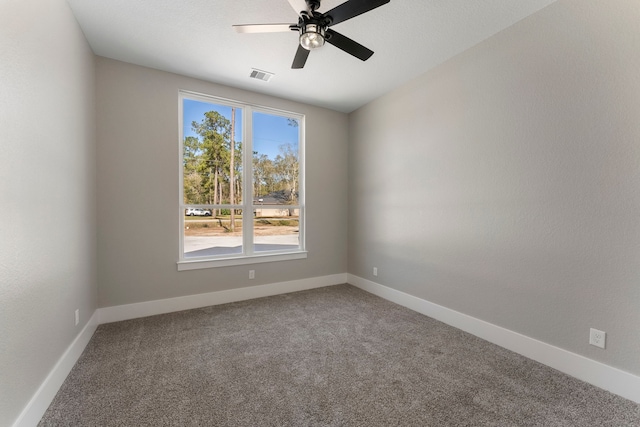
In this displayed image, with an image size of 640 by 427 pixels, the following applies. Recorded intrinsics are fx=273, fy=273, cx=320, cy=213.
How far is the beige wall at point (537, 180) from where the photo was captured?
1.84 metres

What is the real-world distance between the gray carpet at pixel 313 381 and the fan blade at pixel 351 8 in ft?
8.09

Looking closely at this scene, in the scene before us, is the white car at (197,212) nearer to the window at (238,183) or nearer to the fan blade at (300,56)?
the window at (238,183)

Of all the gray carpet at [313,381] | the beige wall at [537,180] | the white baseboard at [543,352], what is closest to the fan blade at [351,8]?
the beige wall at [537,180]

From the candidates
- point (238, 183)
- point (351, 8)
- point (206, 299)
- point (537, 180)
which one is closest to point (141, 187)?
point (238, 183)

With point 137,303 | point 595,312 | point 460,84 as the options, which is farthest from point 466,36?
point 137,303

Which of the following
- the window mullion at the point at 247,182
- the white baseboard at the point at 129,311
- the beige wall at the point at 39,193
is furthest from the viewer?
the window mullion at the point at 247,182

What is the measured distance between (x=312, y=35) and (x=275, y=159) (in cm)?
227

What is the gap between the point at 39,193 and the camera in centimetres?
166

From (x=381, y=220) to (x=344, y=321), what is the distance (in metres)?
1.53

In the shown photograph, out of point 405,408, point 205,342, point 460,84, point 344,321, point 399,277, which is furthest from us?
point 399,277

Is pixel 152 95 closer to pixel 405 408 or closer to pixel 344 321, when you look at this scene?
pixel 344 321

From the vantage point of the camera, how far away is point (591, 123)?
1953 mm

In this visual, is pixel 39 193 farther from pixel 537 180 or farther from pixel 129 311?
pixel 537 180

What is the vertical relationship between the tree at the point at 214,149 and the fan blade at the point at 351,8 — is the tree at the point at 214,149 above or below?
below
